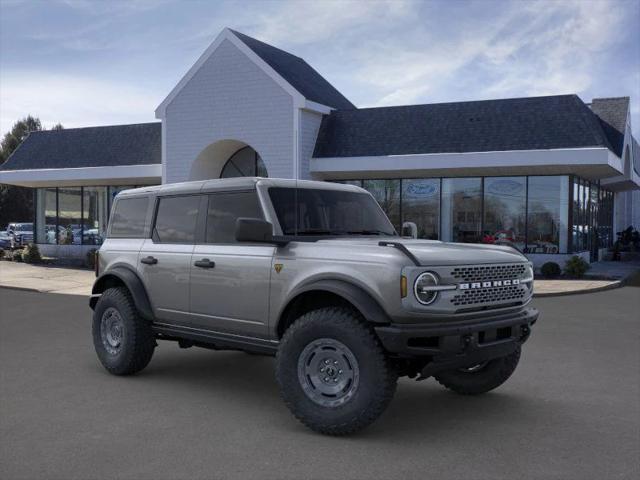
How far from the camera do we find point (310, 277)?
561 centimetres

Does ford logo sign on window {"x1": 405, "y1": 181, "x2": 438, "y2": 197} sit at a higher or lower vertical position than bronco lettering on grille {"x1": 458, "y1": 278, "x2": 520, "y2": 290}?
higher

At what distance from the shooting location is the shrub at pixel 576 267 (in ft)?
66.9

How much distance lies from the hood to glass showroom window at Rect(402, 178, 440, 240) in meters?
17.7

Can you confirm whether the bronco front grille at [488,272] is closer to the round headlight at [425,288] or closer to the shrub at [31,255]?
the round headlight at [425,288]

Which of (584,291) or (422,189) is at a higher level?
(422,189)

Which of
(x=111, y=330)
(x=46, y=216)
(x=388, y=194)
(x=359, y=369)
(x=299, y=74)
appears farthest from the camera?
(x=46, y=216)

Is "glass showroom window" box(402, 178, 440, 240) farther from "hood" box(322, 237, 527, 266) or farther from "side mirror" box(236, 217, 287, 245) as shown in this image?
"side mirror" box(236, 217, 287, 245)

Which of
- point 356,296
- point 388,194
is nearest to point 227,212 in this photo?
point 356,296

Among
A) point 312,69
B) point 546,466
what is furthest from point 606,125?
point 546,466

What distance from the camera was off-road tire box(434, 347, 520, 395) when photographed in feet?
21.0

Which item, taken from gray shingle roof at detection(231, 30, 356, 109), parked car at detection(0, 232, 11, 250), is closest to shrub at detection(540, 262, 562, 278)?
gray shingle roof at detection(231, 30, 356, 109)

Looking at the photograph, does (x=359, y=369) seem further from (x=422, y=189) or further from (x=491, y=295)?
(x=422, y=189)

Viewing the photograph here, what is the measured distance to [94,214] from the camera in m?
30.4

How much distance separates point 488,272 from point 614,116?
953 inches
